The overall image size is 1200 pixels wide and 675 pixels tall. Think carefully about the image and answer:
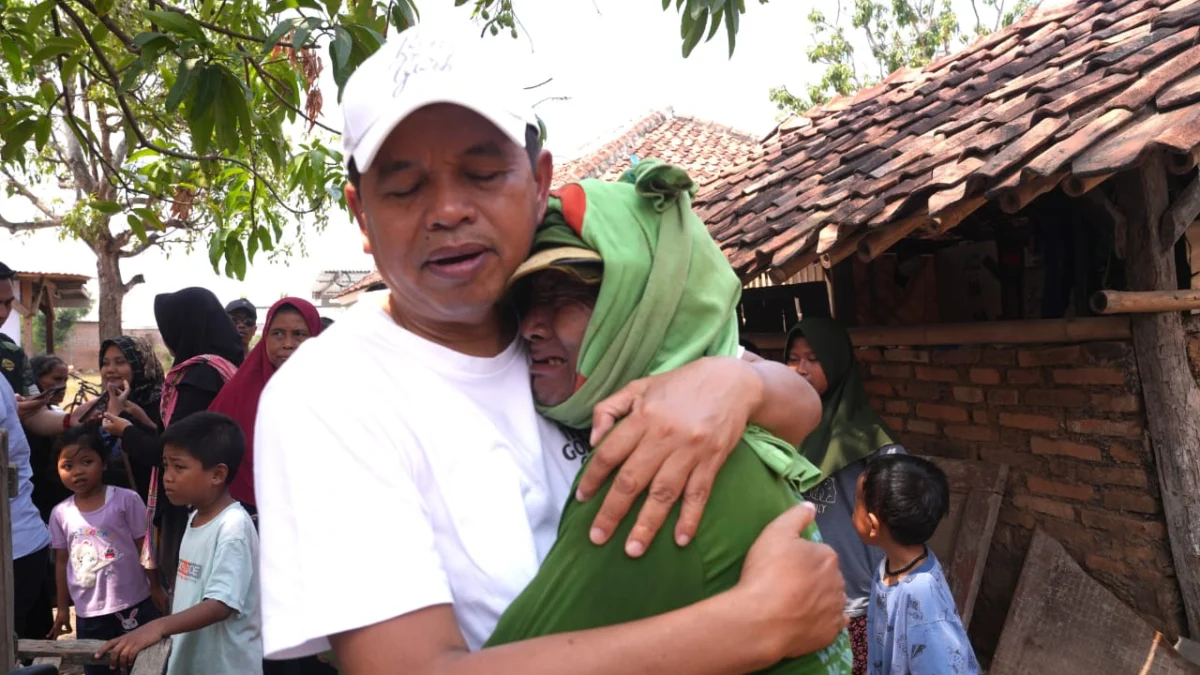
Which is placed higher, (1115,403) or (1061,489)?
(1115,403)

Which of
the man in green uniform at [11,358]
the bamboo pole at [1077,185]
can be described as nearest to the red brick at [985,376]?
the bamboo pole at [1077,185]

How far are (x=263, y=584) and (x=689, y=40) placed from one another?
1884 millimetres

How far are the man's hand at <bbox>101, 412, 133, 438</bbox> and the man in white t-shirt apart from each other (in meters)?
3.42

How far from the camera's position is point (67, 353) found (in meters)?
35.2

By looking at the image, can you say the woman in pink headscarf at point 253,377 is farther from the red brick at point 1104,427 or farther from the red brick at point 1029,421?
the red brick at point 1104,427

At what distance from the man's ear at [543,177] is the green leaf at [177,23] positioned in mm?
1775

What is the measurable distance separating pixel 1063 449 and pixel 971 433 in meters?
0.58

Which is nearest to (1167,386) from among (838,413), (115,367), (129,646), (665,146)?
(838,413)

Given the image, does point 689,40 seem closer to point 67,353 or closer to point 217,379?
point 217,379

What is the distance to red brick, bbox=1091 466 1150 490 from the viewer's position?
12.8 feet

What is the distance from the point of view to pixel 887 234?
3.61m

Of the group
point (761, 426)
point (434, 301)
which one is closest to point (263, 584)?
point (434, 301)

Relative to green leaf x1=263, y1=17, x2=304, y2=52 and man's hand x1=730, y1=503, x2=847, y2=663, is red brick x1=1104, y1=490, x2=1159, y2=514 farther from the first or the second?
green leaf x1=263, y1=17, x2=304, y2=52

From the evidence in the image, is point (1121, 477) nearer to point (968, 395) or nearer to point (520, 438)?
point (968, 395)
